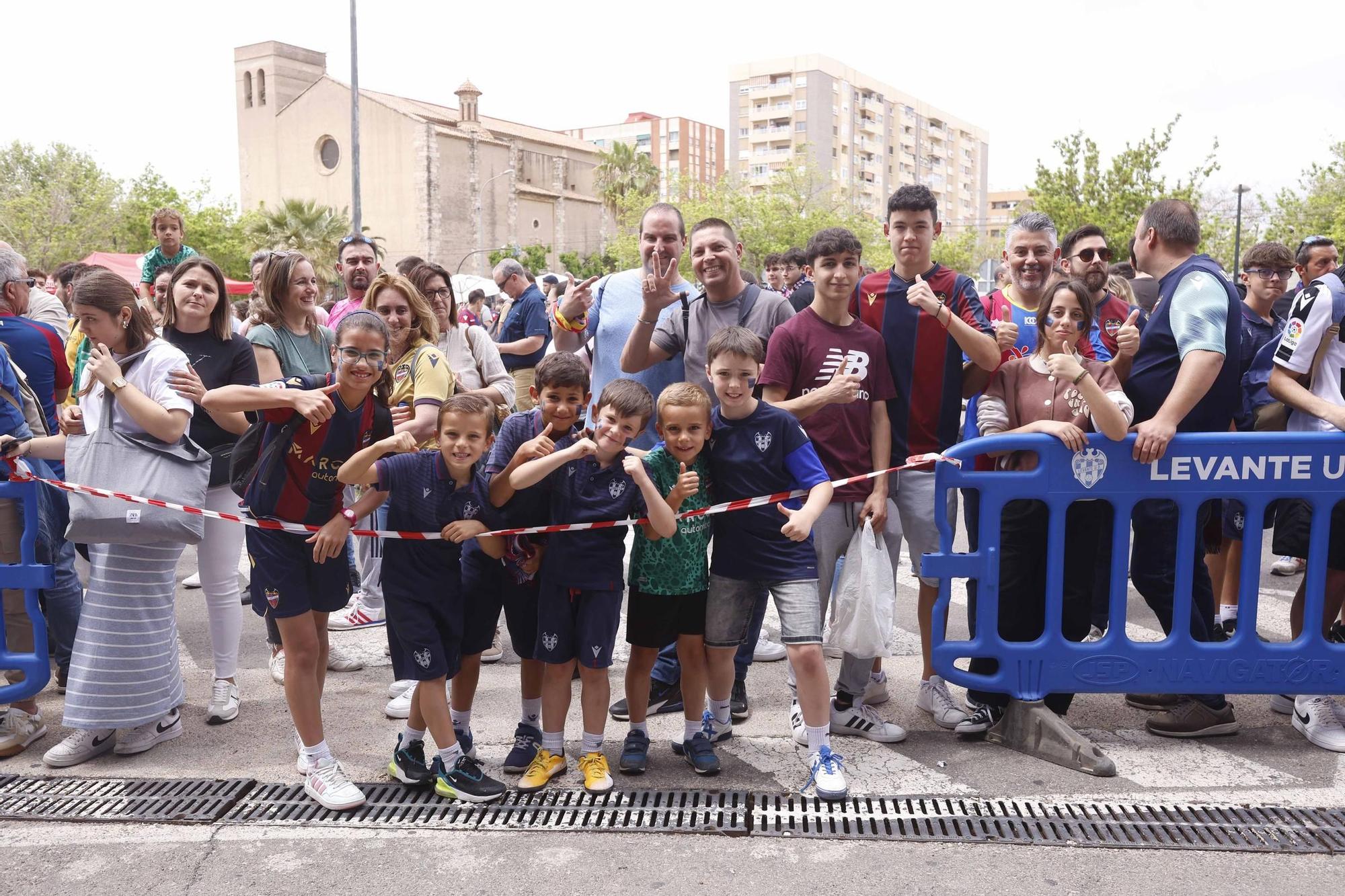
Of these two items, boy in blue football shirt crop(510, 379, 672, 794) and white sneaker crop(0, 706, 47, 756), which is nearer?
boy in blue football shirt crop(510, 379, 672, 794)

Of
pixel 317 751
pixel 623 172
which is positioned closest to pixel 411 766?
pixel 317 751

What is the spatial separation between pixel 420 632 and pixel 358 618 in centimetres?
270

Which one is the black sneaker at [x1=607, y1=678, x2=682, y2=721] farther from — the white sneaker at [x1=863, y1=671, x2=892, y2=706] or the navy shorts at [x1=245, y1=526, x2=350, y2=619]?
the navy shorts at [x1=245, y1=526, x2=350, y2=619]

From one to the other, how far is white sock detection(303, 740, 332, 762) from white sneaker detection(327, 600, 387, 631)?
7.45 ft

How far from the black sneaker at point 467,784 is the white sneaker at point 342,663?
1.75 meters

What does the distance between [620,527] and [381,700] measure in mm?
1836

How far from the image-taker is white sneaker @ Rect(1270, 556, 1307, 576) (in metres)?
7.07

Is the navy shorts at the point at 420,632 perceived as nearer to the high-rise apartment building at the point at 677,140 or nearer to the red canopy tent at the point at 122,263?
the red canopy tent at the point at 122,263

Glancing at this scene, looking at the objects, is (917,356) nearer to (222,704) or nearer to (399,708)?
(399,708)

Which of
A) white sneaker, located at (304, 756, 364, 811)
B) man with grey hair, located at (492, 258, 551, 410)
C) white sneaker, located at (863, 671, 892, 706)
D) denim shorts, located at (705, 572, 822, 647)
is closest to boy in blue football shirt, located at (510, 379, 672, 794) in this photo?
denim shorts, located at (705, 572, 822, 647)

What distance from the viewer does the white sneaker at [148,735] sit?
425 cm

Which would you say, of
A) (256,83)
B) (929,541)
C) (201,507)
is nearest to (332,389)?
(201,507)

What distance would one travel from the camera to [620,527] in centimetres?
383

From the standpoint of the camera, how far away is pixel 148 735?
14.1ft
